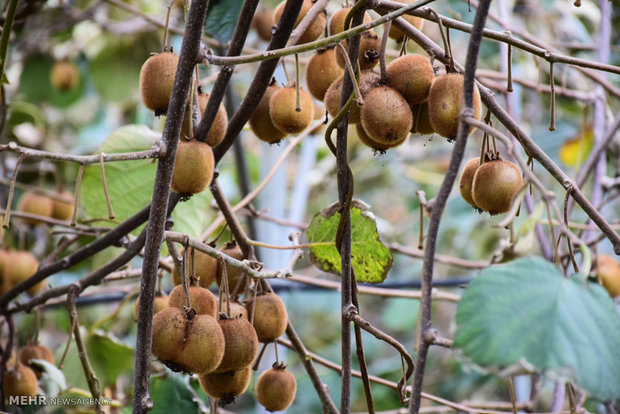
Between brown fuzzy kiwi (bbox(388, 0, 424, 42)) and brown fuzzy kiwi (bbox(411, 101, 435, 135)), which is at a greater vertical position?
brown fuzzy kiwi (bbox(388, 0, 424, 42))

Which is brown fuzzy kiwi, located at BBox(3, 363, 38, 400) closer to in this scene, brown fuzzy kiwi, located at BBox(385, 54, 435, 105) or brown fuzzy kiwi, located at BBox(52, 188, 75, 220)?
brown fuzzy kiwi, located at BBox(52, 188, 75, 220)

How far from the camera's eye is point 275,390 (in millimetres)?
740

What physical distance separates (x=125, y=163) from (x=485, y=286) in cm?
69

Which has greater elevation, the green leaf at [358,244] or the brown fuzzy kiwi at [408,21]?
the brown fuzzy kiwi at [408,21]

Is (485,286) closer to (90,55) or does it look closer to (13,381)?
(13,381)

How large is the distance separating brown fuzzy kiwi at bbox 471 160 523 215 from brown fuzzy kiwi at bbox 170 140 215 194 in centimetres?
25

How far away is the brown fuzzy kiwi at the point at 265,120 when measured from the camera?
756 millimetres

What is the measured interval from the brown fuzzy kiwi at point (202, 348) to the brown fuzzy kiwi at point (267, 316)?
91mm

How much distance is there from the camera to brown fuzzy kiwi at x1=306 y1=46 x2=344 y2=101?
2.36 feet

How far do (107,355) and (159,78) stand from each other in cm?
64

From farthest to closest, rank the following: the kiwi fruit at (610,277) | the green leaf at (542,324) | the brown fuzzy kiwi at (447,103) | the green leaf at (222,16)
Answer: the kiwi fruit at (610,277)
the green leaf at (222,16)
the brown fuzzy kiwi at (447,103)
the green leaf at (542,324)

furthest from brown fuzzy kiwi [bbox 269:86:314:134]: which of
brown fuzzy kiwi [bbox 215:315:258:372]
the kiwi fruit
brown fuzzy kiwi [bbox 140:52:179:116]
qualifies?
the kiwi fruit

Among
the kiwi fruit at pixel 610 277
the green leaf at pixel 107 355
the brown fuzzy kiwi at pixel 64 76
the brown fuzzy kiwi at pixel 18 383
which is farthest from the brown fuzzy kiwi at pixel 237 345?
the brown fuzzy kiwi at pixel 64 76

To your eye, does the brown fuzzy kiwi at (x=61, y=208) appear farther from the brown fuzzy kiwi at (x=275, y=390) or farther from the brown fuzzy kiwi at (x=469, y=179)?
the brown fuzzy kiwi at (x=469, y=179)
